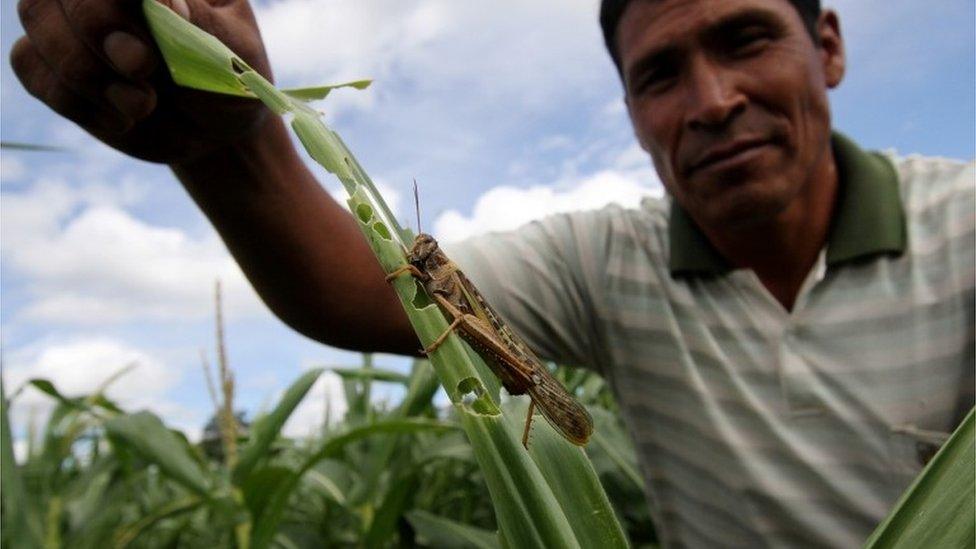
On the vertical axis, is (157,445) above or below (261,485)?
above

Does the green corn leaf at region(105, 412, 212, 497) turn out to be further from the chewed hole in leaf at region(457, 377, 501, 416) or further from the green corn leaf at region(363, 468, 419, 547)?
the chewed hole in leaf at region(457, 377, 501, 416)

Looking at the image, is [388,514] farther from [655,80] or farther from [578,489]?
[578,489]

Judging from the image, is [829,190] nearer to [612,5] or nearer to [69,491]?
[612,5]

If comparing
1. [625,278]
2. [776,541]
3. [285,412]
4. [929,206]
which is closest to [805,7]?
[929,206]

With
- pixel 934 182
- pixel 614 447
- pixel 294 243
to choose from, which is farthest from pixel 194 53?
pixel 934 182

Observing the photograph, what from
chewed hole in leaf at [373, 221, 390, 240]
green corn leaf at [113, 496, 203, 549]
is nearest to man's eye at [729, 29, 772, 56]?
chewed hole in leaf at [373, 221, 390, 240]
